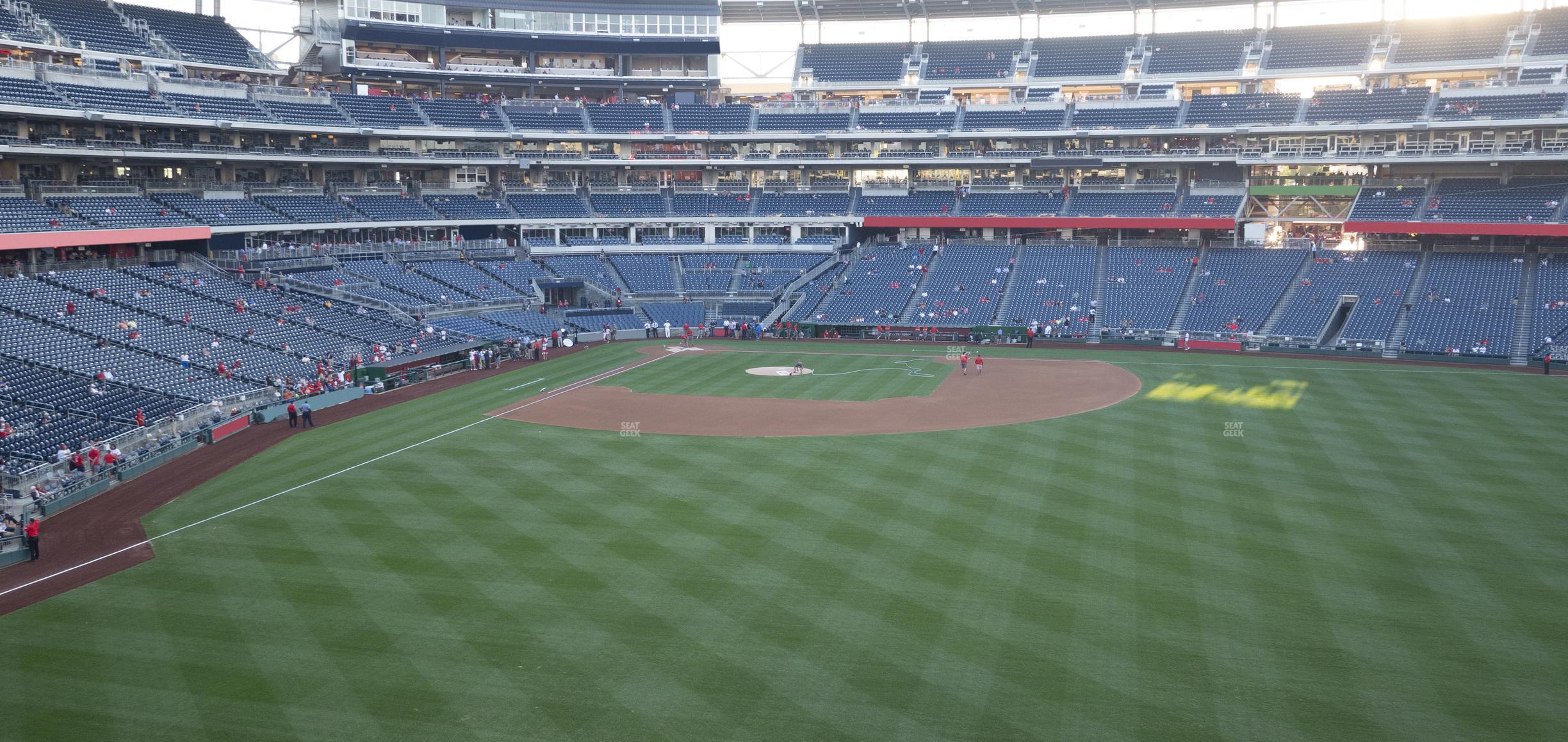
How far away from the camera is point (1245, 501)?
1037 inches

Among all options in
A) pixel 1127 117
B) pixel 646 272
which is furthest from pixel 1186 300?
pixel 646 272

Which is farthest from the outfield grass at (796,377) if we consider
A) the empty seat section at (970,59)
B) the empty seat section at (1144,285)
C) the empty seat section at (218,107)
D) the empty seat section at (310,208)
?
the empty seat section at (970,59)

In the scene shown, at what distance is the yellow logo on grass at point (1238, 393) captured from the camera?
39656 mm

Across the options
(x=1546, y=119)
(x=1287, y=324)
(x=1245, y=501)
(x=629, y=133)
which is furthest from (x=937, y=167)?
(x=1245, y=501)

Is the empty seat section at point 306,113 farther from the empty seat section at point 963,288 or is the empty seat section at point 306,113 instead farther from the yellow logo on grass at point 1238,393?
the yellow logo on grass at point 1238,393

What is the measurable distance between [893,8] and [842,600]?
69.7 meters

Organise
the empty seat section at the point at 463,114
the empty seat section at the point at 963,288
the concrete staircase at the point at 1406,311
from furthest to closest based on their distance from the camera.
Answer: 1. the empty seat section at the point at 463,114
2. the empty seat section at the point at 963,288
3. the concrete staircase at the point at 1406,311

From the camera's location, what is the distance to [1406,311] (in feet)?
183

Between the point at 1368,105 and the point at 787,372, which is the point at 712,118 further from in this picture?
the point at 1368,105

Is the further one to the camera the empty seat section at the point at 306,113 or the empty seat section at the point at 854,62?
the empty seat section at the point at 854,62

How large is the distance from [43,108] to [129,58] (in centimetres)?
1205

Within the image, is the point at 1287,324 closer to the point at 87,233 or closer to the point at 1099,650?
the point at 1099,650

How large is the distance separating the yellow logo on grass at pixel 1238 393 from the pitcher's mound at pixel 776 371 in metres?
16.5

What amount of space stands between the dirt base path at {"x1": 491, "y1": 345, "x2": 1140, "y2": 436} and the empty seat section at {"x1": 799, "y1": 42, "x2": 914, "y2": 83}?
137ft
